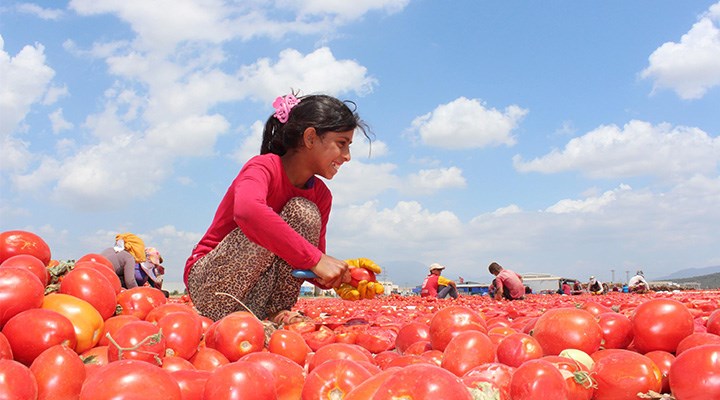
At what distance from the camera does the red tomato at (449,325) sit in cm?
287

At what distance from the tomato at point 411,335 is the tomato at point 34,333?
5.54ft

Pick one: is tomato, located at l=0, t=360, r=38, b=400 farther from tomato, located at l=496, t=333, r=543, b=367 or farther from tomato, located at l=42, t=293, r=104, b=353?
tomato, located at l=496, t=333, r=543, b=367

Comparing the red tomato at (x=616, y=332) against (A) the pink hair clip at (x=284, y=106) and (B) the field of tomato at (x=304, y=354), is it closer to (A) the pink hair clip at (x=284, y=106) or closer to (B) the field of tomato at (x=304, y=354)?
(B) the field of tomato at (x=304, y=354)

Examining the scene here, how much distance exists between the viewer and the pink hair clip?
476cm

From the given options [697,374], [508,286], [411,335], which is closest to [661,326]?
[697,374]

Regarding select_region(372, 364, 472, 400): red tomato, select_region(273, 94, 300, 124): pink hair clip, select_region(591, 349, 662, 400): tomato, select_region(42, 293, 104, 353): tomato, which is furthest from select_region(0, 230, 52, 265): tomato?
select_region(591, 349, 662, 400): tomato

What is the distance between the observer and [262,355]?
2246 millimetres

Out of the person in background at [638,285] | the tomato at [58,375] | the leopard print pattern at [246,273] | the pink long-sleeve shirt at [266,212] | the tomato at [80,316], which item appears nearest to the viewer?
the tomato at [58,375]

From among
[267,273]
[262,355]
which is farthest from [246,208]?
[262,355]

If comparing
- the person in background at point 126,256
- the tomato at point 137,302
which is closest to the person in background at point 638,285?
the person in background at point 126,256

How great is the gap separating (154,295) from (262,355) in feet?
5.63

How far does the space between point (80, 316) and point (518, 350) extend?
1971 mm

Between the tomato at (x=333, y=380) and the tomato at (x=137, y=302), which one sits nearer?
the tomato at (x=333, y=380)

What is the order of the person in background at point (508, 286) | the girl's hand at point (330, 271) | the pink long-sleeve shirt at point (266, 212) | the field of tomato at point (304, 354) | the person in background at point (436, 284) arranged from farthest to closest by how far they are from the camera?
the person in background at point (436, 284), the person in background at point (508, 286), the girl's hand at point (330, 271), the pink long-sleeve shirt at point (266, 212), the field of tomato at point (304, 354)
